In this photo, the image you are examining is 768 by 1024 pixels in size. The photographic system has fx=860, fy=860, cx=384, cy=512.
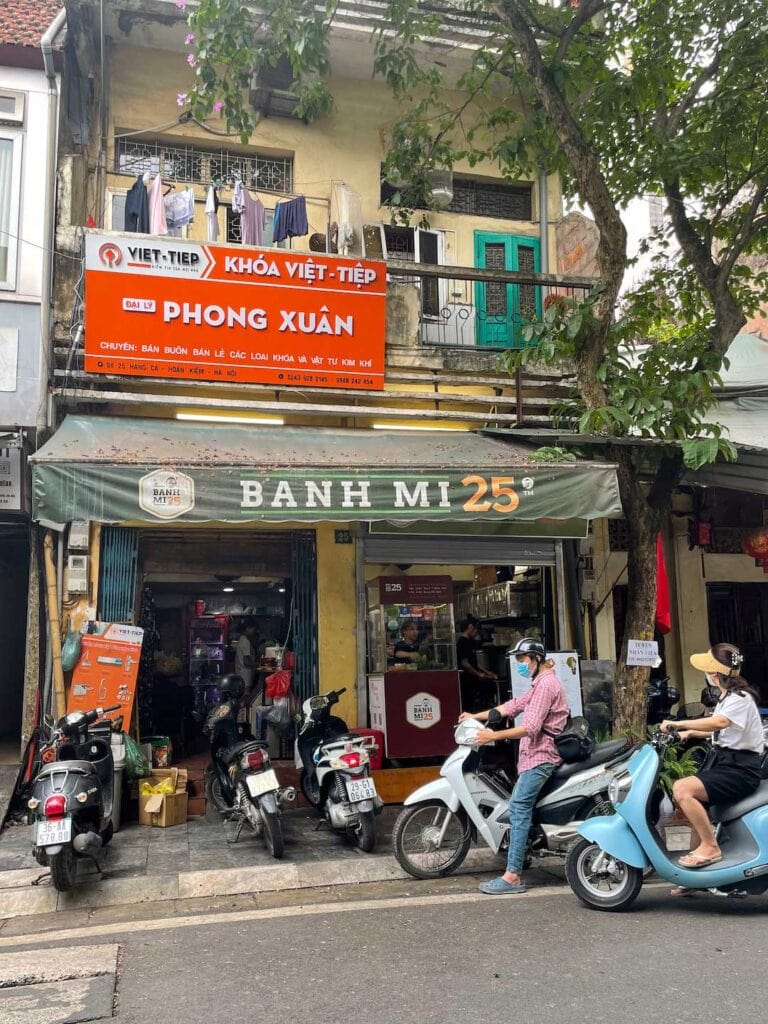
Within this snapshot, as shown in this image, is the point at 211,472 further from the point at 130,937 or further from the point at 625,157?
the point at 625,157

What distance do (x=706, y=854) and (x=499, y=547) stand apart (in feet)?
15.7

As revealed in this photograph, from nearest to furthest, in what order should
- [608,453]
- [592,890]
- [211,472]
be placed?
[592,890], [211,472], [608,453]

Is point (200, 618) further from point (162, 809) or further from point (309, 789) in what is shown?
point (309, 789)

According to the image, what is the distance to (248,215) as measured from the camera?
9.41 m

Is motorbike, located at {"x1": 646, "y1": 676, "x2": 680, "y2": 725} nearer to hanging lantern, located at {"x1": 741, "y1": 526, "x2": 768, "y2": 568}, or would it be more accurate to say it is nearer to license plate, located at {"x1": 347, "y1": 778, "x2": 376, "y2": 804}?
hanging lantern, located at {"x1": 741, "y1": 526, "x2": 768, "y2": 568}

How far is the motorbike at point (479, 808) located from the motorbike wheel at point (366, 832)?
0.58 m

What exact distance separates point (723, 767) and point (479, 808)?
67.7 inches

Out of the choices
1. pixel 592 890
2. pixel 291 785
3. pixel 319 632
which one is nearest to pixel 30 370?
pixel 319 632

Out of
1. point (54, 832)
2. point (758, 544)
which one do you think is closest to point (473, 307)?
point (758, 544)

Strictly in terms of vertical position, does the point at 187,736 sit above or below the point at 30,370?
below

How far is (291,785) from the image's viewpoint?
8.67 meters

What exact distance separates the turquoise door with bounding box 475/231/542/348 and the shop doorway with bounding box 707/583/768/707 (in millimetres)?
4522

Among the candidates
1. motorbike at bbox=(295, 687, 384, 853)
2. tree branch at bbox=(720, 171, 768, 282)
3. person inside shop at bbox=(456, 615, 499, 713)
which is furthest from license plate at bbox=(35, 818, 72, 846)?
tree branch at bbox=(720, 171, 768, 282)

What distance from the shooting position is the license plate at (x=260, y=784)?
6609 mm
